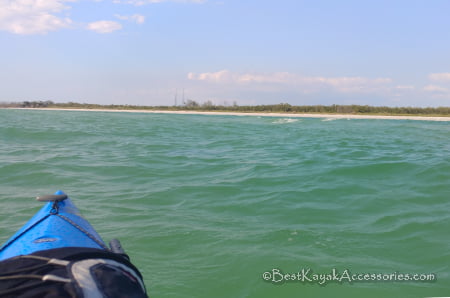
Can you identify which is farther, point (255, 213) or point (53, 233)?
point (255, 213)

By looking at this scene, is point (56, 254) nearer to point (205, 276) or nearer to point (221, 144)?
point (205, 276)

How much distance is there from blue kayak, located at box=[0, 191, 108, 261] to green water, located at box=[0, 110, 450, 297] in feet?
4.19

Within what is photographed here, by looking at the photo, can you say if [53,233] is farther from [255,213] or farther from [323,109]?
[323,109]

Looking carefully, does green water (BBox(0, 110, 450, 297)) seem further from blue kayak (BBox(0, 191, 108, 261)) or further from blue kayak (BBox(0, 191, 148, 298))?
blue kayak (BBox(0, 191, 148, 298))

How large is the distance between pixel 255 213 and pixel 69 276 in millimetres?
3984

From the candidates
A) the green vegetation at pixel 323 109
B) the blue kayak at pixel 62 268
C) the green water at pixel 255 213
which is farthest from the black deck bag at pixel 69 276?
the green vegetation at pixel 323 109

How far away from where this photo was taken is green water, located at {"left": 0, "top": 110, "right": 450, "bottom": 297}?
3.47m

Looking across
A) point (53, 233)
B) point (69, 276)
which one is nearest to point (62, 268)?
point (69, 276)

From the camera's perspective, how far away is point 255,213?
5.29 m

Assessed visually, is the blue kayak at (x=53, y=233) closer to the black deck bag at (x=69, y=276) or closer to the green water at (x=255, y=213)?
the black deck bag at (x=69, y=276)

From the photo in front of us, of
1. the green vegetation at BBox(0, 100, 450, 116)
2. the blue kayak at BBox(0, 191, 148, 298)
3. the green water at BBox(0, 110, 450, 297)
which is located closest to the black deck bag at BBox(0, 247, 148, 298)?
the blue kayak at BBox(0, 191, 148, 298)

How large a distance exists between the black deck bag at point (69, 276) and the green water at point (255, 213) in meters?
1.65

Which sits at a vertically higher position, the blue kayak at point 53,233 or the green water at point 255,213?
the blue kayak at point 53,233

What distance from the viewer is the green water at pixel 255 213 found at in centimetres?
347
